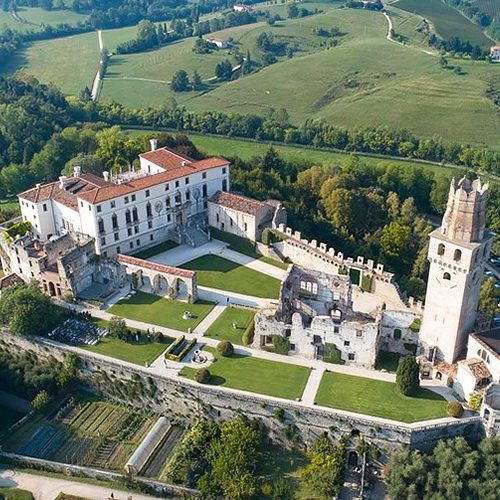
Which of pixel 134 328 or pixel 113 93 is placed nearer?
pixel 134 328

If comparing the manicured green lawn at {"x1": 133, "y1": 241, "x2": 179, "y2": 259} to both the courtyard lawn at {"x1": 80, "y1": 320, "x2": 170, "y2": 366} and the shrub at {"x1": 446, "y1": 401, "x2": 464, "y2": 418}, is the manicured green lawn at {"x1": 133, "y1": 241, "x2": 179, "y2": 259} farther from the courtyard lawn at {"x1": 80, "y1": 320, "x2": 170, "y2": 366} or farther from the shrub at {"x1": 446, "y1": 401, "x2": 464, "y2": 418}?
the shrub at {"x1": 446, "y1": 401, "x2": 464, "y2": 418}

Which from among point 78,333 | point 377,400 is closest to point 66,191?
point 78,333

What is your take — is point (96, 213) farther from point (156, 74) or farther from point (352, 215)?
point (156, 74)

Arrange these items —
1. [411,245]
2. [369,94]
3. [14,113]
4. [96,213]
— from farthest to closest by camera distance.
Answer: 1. [369,94]
2. [14,113]
3. [411,245]
4. [96,213]

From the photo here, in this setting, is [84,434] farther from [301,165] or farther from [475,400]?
[301,165]

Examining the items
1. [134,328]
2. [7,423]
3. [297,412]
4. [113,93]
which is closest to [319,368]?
[297,412]

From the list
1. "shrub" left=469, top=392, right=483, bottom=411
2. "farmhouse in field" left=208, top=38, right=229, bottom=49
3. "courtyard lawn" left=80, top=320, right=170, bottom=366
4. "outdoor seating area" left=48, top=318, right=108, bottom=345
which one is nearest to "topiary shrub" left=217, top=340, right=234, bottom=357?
"courtyard lawn" left=80, top=320, right=170, bottom=366

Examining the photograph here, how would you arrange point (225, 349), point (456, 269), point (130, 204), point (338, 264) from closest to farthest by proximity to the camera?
1. point (456, 269)
2. point (225, 349)
3. point (338, 264)
4. point (130, 204)
